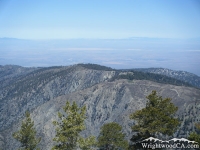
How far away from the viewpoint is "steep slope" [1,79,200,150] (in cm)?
7888

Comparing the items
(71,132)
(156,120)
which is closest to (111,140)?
(71,132)

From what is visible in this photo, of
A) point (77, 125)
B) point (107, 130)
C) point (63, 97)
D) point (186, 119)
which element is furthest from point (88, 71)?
point (77, 125)

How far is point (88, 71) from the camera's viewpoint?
6353 inches

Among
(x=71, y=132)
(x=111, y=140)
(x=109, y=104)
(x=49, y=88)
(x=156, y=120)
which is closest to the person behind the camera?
(x=156, y=120)

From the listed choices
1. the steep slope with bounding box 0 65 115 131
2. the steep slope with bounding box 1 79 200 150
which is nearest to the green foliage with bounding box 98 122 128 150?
the steep slope with bounding box 1 79 200 150

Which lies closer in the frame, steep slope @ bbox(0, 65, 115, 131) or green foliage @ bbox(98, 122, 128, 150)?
green foliage @ bbox(98, 122, 128, 150)

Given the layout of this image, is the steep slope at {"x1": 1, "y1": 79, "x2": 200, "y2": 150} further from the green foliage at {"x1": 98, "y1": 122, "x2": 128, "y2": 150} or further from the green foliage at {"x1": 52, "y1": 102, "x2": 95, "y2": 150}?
the green foliage at {"x1": 52, "y1": 102, "x2": 95, "y2": 150}

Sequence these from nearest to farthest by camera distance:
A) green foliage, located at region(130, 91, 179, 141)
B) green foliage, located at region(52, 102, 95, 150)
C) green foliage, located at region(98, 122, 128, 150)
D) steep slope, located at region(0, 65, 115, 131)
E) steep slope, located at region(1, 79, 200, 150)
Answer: green foliage, located at region(130, 91, 179, 141)
green foliage, located at region(52, 102, 95, 150)
green foliage, located at region(98, 122, 128, 150)
steep slope, located at region(1, 79, 200, 150)
steep slope, located at region(0, 65, 115, 131)

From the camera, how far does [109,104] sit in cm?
9425

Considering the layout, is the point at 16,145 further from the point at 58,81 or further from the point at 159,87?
the point at 58,81

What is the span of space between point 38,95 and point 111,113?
79595 millimetres

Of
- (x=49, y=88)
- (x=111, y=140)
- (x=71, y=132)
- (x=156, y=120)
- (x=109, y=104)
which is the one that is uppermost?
(x=156, y=120)

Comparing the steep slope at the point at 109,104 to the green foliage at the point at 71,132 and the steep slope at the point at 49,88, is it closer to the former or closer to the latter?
the steep slope at the point at 49,88

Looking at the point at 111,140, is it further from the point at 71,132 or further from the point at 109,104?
the point at 109,104
